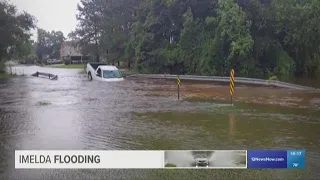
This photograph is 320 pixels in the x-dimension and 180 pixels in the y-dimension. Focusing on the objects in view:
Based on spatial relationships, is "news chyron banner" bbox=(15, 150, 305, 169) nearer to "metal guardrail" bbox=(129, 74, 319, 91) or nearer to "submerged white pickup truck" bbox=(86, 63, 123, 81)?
"metal guardrail" bbox=(129, 74, 319, 91)

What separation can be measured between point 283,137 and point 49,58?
6983cm

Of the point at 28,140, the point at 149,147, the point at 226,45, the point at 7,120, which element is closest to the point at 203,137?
the point at 149,147

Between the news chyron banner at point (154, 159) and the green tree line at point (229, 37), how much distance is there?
30.7 m

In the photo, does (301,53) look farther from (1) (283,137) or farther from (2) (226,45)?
(1) (283,137)

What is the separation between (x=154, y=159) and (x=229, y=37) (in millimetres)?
32090

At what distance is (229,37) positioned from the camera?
3591cm

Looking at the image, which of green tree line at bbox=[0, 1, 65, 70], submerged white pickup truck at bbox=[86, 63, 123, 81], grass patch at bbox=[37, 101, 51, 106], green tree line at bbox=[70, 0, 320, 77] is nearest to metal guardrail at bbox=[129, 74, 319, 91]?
green tree line at bbox=[70, 0, 320, 77]

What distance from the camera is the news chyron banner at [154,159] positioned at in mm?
4953

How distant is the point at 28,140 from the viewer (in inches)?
355

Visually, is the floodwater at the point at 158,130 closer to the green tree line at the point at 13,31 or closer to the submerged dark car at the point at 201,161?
the submerged dark car at the point at 201,161

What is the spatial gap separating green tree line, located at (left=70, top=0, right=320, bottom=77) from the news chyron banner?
30.7 meters

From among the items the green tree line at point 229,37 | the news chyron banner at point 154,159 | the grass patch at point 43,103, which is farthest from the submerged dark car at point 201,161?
the green tree line at point 229,37

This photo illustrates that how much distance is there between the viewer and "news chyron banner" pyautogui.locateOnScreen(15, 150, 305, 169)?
495 centimetres

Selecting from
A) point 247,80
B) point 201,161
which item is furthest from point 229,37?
point 201,161
